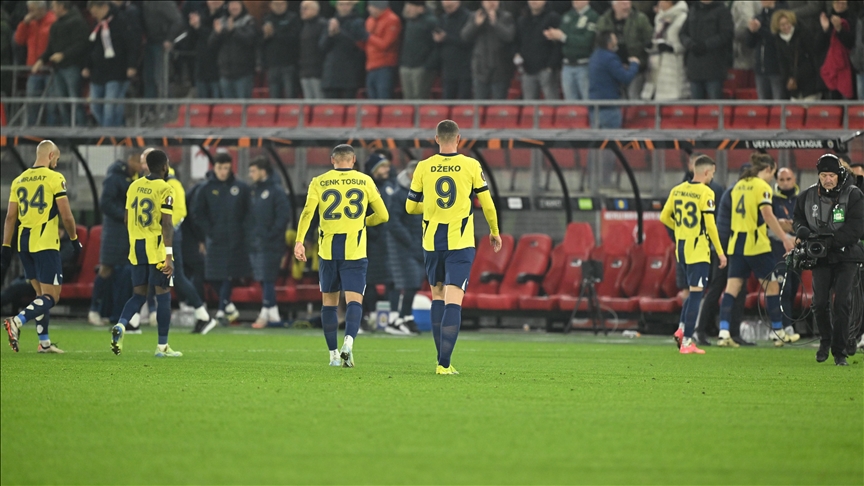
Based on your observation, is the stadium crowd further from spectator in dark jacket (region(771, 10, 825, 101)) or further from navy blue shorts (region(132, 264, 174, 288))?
navy blue shorts (region(132, 264, 174, 288))

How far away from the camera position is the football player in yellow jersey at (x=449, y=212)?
1098 cm

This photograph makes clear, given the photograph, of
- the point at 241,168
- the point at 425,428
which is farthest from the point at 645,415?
the point at 241,168

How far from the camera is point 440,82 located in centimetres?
2314

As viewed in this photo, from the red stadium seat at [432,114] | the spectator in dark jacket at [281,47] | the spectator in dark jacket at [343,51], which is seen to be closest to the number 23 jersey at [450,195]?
the red stadium seat at [432,114]

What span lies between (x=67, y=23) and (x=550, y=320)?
10.3 meters

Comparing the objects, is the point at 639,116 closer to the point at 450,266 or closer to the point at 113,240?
the point at 113,240

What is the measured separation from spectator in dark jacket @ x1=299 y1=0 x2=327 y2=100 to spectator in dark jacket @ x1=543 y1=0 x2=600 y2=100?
4.21m

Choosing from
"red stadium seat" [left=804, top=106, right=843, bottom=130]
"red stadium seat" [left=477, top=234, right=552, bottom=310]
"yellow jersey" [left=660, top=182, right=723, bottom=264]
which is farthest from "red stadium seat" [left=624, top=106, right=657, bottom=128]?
"yellow jersey" [left=660, top=182, right=723, bottom=264]

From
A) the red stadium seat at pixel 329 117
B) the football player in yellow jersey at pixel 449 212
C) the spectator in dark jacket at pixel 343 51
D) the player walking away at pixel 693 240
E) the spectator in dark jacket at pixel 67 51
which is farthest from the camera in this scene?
the spectator in dark jacket at pixel 67 51

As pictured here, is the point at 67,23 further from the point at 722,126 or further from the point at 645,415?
the point at 645,415

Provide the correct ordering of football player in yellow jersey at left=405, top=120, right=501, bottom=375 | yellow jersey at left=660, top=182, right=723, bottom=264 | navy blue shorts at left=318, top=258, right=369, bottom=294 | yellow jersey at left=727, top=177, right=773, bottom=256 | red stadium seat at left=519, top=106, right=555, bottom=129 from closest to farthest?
football player in yellow jersey at left=405, top=120, right=501, bottom=375 → navy blue shorts at left=318, top=258, right=369, bottom=294 → yellow jersey at left=660, top=182, right=723, bottom=264 → yellow jersey at left=727, top=177, right=773, bottom=256 → red stadium seat at left=519, top=106, right=555, bottom=129

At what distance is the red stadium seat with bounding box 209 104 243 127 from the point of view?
22156 mm

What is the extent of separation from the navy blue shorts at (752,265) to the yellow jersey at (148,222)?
7.19 meters

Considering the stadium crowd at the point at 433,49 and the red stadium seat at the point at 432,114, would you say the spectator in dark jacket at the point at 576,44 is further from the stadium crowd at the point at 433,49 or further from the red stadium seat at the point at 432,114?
the red stadium seat at the point at 432,114
